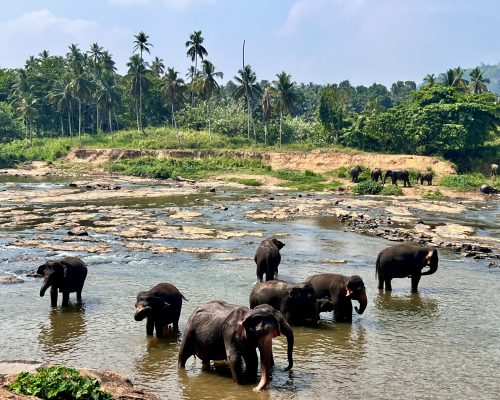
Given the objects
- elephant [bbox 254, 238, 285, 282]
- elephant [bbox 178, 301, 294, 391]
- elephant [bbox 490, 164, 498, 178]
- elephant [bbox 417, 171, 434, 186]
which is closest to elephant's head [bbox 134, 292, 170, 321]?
elephant [bbox 178, 301, 294, 391]

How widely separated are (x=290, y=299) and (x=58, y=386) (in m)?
7.03

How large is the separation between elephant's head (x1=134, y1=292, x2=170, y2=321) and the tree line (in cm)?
5506

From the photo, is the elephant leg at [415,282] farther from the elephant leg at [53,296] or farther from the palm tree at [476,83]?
the palm tree at [476,83]

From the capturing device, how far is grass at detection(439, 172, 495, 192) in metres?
55.9

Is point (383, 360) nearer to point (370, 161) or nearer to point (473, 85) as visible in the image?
point (370, 161)

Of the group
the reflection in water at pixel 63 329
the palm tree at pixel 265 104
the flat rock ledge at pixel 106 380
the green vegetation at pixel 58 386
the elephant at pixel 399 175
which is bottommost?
the reflection in water at pixel 63 329

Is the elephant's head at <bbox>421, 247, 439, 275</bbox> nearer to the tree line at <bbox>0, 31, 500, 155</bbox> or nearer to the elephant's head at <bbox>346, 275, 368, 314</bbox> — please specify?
the elephant's head at <bbox>346, 275, 368, 314</bbox>

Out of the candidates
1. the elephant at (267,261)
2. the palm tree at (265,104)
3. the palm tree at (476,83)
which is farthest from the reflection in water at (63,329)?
the palm tree at (476,83)

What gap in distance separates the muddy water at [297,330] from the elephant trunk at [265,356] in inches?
7.5

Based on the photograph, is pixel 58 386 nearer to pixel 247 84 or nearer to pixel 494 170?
pixel 494 170

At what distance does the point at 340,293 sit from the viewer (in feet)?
51.5

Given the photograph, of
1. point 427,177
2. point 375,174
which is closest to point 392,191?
point 427,177

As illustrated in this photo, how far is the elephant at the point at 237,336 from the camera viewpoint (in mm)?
10625

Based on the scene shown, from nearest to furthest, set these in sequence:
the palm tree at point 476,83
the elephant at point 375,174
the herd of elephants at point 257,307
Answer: the herd of elephants at point 257,307, the elephant at point 375,174, the palm tree at point 476,83
